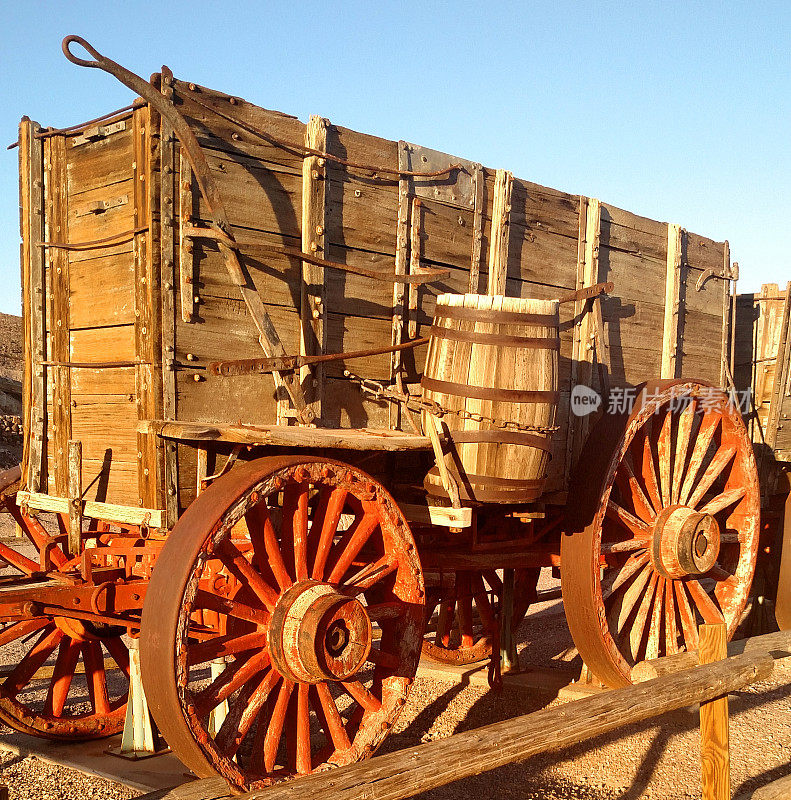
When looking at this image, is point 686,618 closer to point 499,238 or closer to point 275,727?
point 499,238

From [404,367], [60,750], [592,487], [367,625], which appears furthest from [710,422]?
[60,750]

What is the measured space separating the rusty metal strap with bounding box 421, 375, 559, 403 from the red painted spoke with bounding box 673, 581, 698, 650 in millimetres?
1959

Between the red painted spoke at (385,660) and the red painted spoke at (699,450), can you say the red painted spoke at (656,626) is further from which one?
the red painted spoke at (385,660)

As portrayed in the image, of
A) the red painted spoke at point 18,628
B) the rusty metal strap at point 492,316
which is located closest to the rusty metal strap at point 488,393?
the rusty metal strap at point 492,316

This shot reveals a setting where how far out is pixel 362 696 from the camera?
3697mm

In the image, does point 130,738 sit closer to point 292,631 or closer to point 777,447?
point 292,631

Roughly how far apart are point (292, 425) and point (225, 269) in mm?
746


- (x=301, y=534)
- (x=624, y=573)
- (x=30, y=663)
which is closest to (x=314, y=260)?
(x=301, y=534)

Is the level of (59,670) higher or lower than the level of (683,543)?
lower

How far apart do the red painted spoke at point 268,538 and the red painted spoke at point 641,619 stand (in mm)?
2403

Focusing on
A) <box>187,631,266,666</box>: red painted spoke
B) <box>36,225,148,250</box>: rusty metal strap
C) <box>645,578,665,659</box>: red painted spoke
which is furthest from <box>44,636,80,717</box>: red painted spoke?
<box>645,578,665,659</box>: red painted spoke

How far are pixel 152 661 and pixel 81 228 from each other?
213cm

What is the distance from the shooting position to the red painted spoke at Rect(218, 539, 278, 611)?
128 inches

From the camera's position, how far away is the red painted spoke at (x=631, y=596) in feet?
16.1
